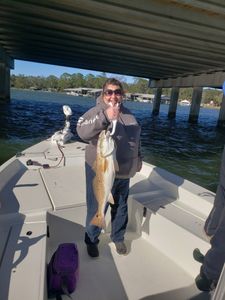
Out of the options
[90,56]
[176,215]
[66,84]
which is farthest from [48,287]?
[66,84]

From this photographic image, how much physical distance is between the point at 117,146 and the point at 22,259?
1.42 m

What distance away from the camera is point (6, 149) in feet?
36.2

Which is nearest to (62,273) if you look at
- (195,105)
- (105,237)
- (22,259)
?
(22,259)

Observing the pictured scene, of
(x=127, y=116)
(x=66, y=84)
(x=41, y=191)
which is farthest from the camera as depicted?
(x=66, y=84)

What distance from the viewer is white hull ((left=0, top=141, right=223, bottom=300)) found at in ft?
8.06

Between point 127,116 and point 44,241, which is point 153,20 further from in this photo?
point 44,241

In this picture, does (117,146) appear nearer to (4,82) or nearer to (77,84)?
(4,82)

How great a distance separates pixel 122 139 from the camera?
3.04m

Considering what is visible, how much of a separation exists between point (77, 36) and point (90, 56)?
686 cm

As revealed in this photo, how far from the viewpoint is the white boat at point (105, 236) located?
246cm

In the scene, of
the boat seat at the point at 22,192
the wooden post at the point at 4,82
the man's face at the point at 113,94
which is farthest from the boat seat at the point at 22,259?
the wooden post at the point at 4,82

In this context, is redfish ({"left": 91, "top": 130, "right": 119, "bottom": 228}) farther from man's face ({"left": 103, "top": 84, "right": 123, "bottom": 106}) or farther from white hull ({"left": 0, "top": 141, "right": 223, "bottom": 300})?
white hull ({"left": 0, "top": 141, "right": 223, "bottom": 300})

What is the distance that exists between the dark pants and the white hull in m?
0.31

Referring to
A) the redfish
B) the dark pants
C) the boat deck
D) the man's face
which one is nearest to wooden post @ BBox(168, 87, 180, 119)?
the boat deck
